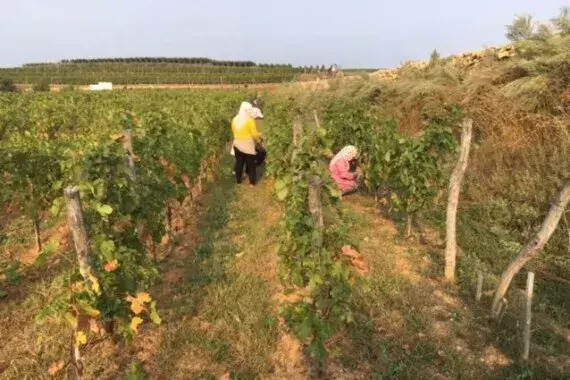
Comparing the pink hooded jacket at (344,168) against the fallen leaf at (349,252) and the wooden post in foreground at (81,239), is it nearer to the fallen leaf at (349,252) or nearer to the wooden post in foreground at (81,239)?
the fallen leaf at (349,252)

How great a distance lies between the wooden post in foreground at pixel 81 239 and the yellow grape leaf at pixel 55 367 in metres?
0.78

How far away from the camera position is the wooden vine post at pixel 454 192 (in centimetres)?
496

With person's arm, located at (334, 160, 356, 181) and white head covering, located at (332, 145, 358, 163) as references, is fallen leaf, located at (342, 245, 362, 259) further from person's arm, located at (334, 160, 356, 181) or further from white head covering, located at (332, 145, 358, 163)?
person's arm, located at (334, 160, 356, 181)

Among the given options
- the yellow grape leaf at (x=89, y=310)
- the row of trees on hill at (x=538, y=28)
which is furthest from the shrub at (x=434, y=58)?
the yellow grape leaf at (x=89, y=310)

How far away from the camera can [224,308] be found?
14.9ft

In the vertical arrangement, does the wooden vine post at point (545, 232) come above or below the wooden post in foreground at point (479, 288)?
above

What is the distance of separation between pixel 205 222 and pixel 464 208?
173 inches

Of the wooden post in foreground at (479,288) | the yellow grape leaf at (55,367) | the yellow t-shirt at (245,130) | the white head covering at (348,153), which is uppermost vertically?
the yellow t-shirt at (245,130)

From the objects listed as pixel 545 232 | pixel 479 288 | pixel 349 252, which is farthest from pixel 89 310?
pixel 545 232

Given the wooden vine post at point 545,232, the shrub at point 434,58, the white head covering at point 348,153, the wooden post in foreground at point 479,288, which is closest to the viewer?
the wooden vine post at point 545,232

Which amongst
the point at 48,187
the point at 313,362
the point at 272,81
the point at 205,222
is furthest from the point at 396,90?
the point at 272,81

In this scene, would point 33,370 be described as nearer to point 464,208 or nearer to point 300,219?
point 300,219

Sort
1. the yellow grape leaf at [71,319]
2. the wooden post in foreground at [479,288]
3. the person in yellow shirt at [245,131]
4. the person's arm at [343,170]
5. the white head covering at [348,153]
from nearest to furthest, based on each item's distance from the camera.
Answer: the yellow grape leaf at [71,319], the wooden post in foreground at [479,288], the white head covering at [348,153], the person's arm at [343,170], the person in yellow shirt at [245,131]

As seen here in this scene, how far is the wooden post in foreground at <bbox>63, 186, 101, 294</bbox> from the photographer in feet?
10.7
